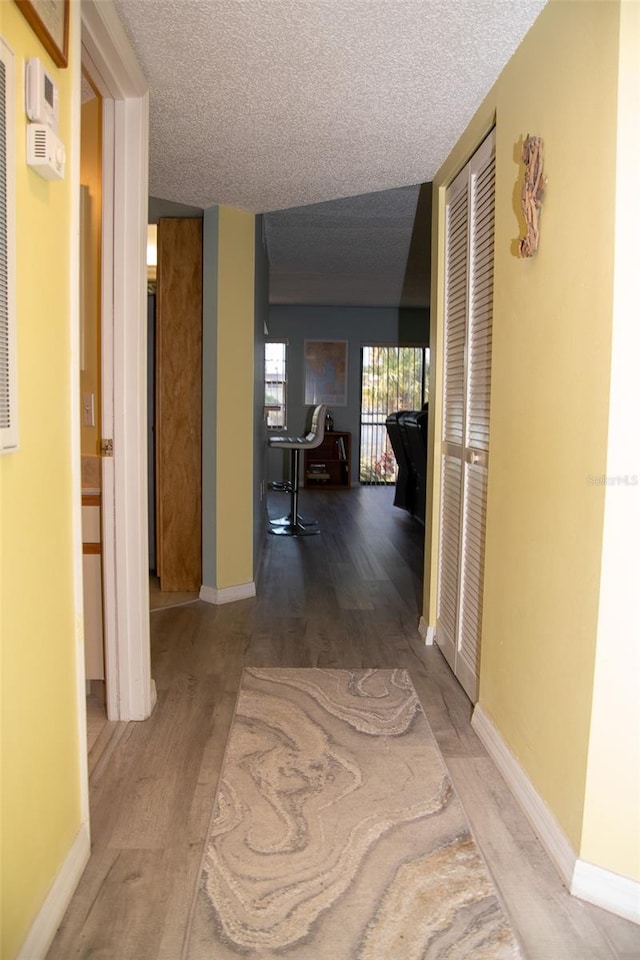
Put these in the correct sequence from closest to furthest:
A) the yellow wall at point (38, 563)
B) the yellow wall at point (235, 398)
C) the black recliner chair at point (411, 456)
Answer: the yellow wall at point (38, 563), the yellow wall at point (235, 398), the black recliner chair at point (411, 456)

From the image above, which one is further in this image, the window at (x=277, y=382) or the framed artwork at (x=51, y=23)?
the window at (x=277, y=382)

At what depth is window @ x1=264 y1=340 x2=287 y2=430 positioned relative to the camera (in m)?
9.39

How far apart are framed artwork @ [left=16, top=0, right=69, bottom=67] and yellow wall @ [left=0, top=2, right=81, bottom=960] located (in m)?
0.02

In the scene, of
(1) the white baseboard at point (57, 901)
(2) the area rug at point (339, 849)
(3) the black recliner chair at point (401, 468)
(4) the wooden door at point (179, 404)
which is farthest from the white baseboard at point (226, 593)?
(3) the black recliner chair at point (401, 468)

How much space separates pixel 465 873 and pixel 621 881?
331 millimetres

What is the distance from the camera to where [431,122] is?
264 centimetres

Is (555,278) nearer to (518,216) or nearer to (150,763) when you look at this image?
(518,216)

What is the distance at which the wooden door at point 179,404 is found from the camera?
3.97 metres

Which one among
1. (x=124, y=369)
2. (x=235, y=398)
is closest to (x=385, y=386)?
(x=235, y=398)

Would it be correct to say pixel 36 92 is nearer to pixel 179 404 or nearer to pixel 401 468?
pixel 179 404

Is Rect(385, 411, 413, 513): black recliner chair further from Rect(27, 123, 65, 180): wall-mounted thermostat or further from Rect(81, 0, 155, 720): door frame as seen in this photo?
Rect(27, 123, 65, 180): wall-mounted thermostat

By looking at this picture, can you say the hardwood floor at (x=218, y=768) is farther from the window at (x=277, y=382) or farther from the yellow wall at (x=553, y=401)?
the window at (x=277, y=382)

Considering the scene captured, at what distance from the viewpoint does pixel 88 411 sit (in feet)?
8.46

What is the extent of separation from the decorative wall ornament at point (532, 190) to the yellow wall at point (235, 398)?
7.29 feet
